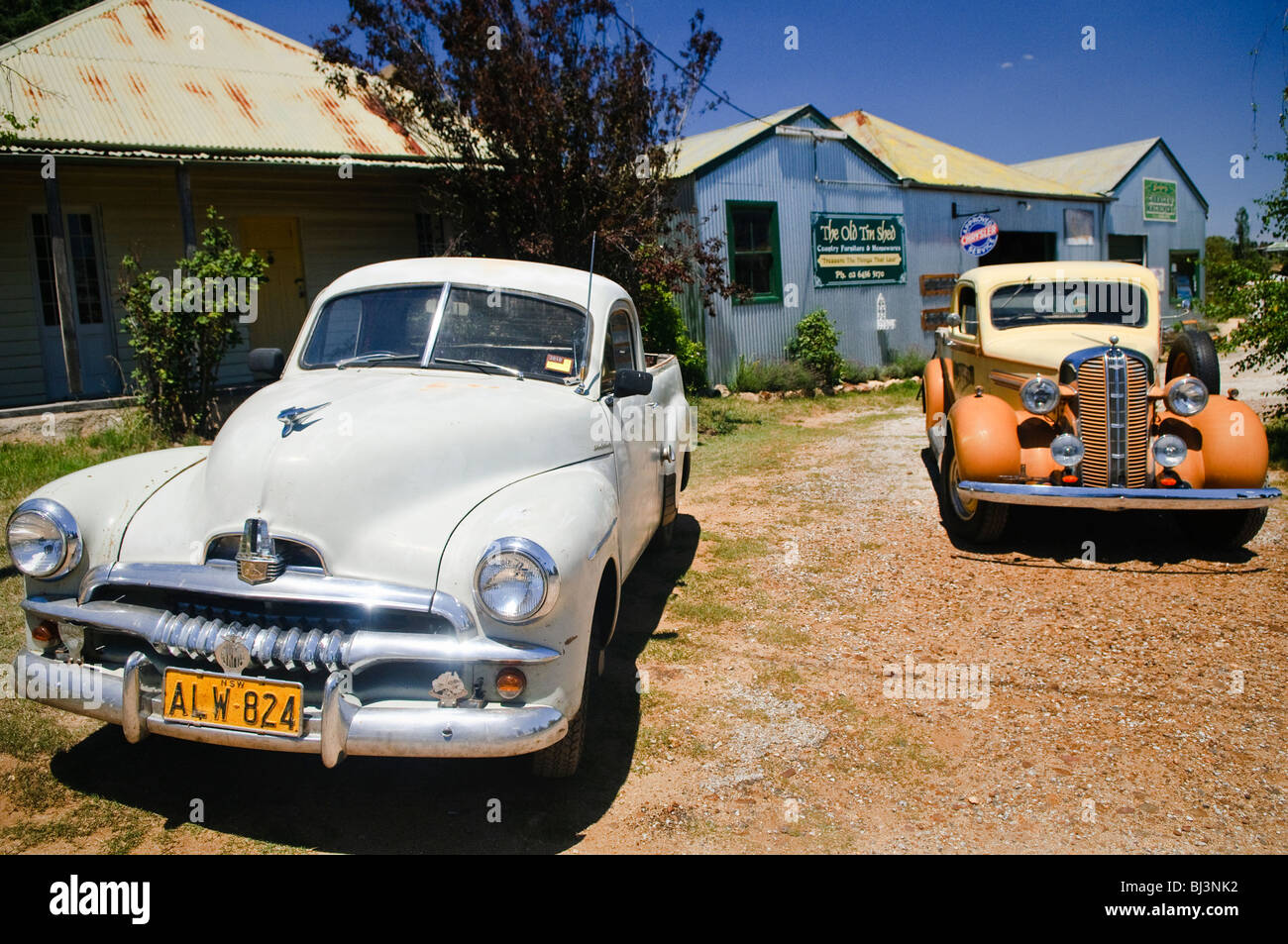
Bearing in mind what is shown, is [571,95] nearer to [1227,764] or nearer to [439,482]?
[439,482]

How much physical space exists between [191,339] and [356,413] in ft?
23.9

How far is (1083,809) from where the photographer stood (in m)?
3.01

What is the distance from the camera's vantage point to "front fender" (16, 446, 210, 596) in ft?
10.0

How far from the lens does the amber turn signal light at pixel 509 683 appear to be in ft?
8.86

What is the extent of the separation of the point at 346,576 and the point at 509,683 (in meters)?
0.64

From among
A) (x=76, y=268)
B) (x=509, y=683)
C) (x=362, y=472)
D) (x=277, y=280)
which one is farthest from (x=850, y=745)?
(x=277, y=280)


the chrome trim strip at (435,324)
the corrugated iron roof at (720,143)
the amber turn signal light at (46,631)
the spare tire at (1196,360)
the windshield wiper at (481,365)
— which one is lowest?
the amber turn signal light at (46,631)

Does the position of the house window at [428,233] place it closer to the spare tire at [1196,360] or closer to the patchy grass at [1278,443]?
the spare tire at [1196,360]

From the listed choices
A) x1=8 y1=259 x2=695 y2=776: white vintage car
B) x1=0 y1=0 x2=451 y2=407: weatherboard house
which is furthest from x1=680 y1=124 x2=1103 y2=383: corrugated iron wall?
x1=8 y1=259 x2=695 y2=776: white vintage car

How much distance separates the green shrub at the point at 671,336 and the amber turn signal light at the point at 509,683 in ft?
31.0

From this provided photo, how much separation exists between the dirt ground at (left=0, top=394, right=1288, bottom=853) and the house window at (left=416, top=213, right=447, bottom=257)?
9.22 metres


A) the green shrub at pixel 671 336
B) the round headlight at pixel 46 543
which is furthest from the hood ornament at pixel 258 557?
the green shrub at pixel 671 336

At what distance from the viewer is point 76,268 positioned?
419 inches

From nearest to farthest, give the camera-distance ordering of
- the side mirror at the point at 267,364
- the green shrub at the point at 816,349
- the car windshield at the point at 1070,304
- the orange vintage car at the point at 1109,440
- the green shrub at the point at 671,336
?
1. the side mirror at the point at 267,364
2. the orange vintage car at the point at 1109,440
3. the car windshield at the point at 1070,304
4. the green shrub at the point at 671,336
5. the green shrub at the point at 816,349
